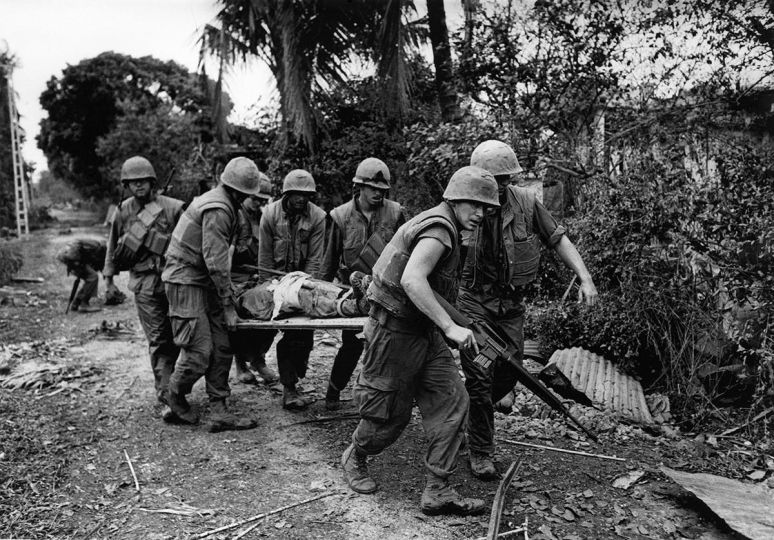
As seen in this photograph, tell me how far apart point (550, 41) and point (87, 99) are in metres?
25.1

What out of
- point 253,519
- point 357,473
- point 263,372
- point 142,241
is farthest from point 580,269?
point 142,241

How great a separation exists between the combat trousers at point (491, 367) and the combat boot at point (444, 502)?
1.81ft

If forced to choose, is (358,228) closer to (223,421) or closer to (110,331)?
(223,421)

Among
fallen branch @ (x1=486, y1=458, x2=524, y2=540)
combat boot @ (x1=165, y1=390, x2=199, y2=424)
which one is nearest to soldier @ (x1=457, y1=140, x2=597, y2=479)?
fallen branch @ (x1=486, y1=458, x2=524, y2=540)

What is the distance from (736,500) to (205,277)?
379 centimetres

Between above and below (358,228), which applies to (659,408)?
below

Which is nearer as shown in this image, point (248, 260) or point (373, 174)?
point (373, 174)

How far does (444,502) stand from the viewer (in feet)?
11.9

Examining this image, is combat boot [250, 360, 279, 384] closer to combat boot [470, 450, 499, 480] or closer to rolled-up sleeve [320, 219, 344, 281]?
rolled-up sleeve [320, 219, 344, 281]

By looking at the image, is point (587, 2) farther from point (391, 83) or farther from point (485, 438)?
point (485, 438)

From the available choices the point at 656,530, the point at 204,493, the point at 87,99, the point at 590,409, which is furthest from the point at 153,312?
the point at 87,99

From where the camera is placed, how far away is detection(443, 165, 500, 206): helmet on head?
137 inches

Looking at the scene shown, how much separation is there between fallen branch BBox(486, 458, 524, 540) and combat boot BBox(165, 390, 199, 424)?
2.58 m

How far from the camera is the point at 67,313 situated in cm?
977
